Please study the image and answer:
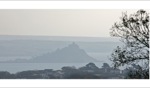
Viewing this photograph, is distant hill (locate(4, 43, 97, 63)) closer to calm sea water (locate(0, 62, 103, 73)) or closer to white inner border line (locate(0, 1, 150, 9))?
calm sea water (locate(0, 62, 103, 73))

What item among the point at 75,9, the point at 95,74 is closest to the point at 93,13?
the point at 75,9

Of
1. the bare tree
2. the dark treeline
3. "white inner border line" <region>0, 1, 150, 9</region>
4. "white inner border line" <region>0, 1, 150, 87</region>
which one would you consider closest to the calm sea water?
the dark treeline

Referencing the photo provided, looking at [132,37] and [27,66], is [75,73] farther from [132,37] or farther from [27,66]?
[132,37]

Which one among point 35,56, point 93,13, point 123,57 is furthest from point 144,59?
point 35,56

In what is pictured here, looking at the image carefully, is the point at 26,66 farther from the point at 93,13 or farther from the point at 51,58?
the point at 93,13

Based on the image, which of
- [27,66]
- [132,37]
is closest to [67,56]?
[27,66]

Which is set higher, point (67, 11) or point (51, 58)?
point (67, 11)

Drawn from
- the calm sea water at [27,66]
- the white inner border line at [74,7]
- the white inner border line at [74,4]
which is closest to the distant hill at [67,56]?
the calm sea water at [27,66]
